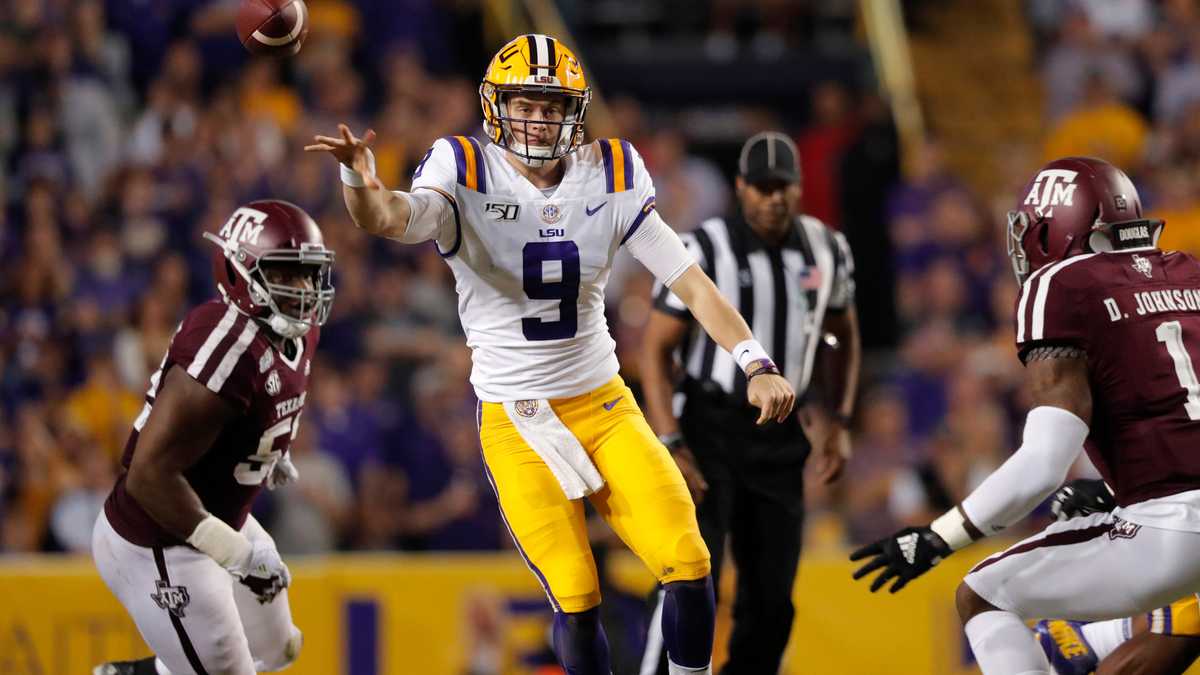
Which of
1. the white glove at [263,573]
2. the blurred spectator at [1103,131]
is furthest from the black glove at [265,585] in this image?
the blurred spectator at [1103,131]

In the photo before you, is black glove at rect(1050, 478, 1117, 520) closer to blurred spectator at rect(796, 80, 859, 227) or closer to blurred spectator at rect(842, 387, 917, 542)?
blurred spectator at rect(842, 387, 917, 542)

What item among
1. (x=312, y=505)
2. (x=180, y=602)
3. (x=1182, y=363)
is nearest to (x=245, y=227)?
(x=180, y=602)

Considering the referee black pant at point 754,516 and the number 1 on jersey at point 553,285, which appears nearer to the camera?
the number 1 on jersey at point 553,285

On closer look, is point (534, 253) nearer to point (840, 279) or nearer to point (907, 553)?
point (907, 553)

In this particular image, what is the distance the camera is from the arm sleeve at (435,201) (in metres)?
4.83

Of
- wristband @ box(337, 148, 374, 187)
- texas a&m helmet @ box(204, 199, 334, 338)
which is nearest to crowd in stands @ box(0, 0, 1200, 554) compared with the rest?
texas a&m helmet @ box(204, 199, 334, 338)

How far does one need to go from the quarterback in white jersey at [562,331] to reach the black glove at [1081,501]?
95cm

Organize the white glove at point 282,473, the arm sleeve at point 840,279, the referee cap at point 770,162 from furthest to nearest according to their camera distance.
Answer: the arm sleeve at point 840,279
the referee cap at point 770,162
the white glove at point 282,473

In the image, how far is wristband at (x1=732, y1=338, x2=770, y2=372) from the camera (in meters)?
4.99

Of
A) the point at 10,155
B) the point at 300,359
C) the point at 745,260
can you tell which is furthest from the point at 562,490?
the point at 10,155

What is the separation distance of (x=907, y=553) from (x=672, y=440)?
4.95 ft

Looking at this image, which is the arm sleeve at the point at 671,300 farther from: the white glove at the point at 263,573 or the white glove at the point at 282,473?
the white glove at the point at 263,573

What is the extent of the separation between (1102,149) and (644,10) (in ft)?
13.7

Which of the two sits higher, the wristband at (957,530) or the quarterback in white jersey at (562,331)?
the quarterback in white jersey at (562,331)
